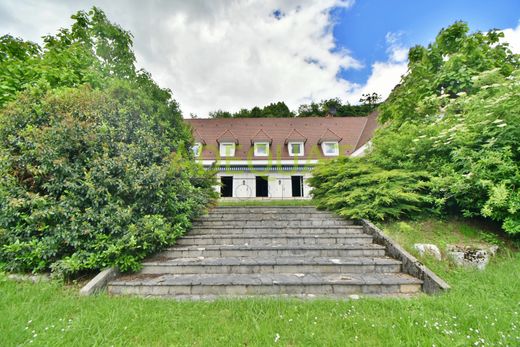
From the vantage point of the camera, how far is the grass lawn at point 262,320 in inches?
93.0

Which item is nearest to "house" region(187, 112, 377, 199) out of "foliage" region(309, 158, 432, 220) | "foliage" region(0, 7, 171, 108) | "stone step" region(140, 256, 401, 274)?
"foliage" region(309, 158, 432, 220)

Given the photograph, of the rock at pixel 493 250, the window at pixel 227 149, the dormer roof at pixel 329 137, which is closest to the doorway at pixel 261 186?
the window at pixel 227 149

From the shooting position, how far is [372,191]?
6445 millimetres

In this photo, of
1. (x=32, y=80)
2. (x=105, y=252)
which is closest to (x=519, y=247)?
(x=105, y=252)

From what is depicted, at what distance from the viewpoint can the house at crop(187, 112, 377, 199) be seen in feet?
59.4

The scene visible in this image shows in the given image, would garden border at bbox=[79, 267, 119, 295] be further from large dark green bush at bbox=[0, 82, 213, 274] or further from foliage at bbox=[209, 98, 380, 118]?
foliage at bbox=[209, 98, 380, 118]

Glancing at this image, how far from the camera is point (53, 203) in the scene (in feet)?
13.0

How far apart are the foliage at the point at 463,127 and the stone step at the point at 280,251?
2.28 metres

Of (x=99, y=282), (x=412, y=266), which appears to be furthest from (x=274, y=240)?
(x=99, y=282)

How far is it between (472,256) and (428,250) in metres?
0.72

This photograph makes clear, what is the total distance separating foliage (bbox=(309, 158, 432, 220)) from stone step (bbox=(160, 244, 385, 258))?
1.45 m

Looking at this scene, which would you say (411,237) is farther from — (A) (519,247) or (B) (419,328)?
(B) (419,328)

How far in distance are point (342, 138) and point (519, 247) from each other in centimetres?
1579

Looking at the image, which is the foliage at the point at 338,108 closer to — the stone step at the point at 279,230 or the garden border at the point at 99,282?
the stone step at the point at 279,230
